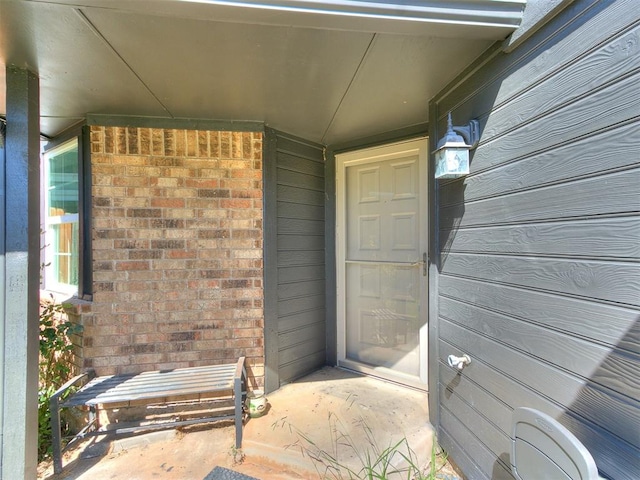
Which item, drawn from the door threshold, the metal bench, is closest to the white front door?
the door threshold

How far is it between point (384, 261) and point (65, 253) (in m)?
2.96

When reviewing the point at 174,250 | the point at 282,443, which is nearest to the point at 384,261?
the point at 282,443

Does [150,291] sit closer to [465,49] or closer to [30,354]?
[30,354]

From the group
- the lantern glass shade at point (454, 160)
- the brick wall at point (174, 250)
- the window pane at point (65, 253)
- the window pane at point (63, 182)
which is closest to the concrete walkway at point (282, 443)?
the brick wall at point (174, 250)

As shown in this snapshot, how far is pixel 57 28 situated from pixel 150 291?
169cm

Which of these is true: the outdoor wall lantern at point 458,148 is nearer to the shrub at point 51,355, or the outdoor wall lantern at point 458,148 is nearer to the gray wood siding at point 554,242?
the gray wood siding at point 554,242

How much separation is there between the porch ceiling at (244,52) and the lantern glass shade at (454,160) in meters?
0.49

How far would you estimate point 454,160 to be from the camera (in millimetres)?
1640

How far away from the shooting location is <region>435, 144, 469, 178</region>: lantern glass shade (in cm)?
163

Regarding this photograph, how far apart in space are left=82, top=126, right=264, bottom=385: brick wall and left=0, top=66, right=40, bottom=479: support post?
2.10ft

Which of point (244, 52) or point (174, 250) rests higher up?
point (244, 52)

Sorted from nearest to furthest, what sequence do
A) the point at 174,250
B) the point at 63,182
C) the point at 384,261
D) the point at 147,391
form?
1. the point at 147,391
2. the point at 174,250
3. the point at 63,182
4. the point at 384,261

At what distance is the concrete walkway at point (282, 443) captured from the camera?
1.85 meters

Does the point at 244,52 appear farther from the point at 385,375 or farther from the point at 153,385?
the point at 385,375
